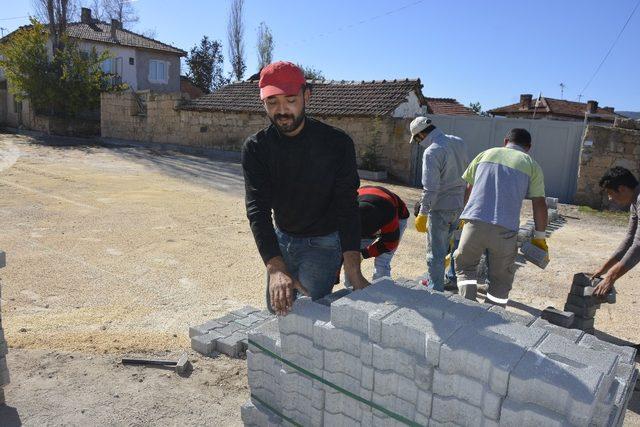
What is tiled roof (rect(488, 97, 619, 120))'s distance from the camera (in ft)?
107

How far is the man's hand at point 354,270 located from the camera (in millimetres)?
2717

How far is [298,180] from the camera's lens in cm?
276

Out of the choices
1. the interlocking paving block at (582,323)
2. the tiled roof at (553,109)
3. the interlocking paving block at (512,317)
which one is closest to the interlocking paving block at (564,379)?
the interlocking paving block at (512,317)

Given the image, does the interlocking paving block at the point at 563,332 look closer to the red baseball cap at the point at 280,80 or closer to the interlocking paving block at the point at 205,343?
the red baseball cap at the point at 280,80

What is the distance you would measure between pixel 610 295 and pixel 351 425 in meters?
2.87

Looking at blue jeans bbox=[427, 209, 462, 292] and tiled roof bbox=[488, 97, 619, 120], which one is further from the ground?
tiled roof bbox=[488, 97, 619, 120]

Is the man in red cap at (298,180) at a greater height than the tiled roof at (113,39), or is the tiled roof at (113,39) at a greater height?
the tiled roof at (113,39)

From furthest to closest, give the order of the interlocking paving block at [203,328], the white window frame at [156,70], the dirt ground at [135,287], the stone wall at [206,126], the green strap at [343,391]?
the white window frame at [156,70], the stone wall at [206,126], the interlocking paving block at [203,328], the dirt ground at [135,287], the green strap at [343,391]

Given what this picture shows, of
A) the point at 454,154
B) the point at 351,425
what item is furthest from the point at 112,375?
the point at 454,154

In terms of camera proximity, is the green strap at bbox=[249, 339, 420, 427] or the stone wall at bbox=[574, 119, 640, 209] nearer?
the green strap at bbox=[249, 339, 420, 427]

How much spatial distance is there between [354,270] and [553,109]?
3554 cm

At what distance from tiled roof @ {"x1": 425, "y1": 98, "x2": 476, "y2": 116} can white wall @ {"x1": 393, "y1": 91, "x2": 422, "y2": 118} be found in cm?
767

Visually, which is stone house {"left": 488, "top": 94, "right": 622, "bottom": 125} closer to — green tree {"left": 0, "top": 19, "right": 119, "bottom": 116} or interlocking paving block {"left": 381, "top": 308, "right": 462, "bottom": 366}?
green tree {"left": 0, "top": 19, "right": 119, "bottom": 116}

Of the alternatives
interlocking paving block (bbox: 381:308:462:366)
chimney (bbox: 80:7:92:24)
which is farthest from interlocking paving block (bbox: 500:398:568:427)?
chimney (bbox: 80:7:92:24)
